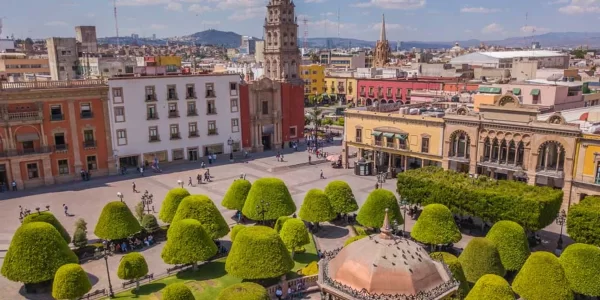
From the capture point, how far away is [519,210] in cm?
3070

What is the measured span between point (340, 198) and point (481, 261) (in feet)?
41.3

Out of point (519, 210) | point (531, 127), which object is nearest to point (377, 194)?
point (519, 210)

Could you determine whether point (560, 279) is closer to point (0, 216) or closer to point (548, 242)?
point (548, 242)

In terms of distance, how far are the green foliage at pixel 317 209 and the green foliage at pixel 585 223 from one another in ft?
50.2

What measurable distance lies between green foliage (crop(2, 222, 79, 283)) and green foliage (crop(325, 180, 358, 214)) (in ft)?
60.7

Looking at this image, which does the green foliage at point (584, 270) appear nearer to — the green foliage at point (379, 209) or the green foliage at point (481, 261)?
the green foliage at point (481, 261)

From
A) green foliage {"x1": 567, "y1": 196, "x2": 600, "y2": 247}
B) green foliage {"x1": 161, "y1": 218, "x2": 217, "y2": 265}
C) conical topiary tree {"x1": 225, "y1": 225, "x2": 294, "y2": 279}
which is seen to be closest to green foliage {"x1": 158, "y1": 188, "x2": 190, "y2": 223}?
green foliage {"x1": 161, "y1": 218, "x2": 217, "y2": 265}

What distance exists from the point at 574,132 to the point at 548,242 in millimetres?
9674

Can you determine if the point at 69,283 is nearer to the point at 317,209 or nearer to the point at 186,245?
the point at 186,245

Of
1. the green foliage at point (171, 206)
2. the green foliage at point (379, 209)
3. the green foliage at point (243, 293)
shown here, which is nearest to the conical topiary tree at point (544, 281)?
the green foliage at point (379, 209)

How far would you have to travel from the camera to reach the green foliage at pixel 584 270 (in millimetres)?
23641

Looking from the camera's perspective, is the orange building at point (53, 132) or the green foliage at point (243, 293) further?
the orange building at point (53, 132)

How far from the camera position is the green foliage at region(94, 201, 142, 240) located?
30406 mm

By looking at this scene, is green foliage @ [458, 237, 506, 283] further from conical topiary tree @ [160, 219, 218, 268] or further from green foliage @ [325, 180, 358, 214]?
conical topiary tree @ [160, 219, 218, 268]
